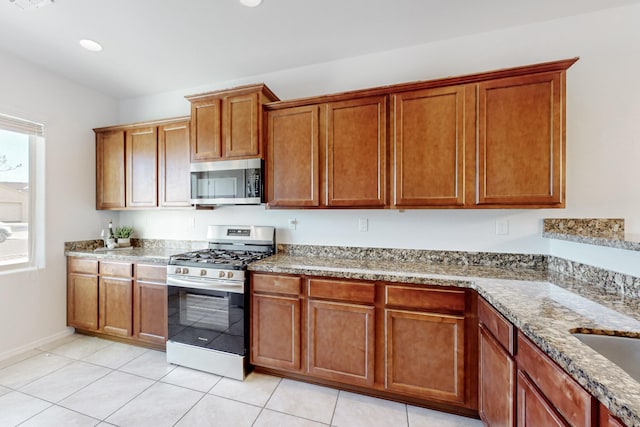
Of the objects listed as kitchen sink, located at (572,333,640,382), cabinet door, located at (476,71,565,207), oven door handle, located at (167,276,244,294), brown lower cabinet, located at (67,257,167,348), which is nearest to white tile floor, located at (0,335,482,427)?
brown lower cabinet, located at (67,257,167,348)

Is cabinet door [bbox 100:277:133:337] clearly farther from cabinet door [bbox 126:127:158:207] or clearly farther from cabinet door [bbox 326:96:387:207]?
cabinet door [bbox 326:96:387:207]

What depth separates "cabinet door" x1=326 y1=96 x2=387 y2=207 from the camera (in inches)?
83.9

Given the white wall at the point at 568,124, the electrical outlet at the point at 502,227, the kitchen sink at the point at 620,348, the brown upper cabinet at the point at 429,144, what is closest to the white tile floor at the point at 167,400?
the kitchen sink at the point at 620,348

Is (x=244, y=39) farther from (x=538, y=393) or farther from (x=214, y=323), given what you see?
(x=538, y=393)

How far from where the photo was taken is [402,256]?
2385 mm

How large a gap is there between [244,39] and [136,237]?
2689 mm

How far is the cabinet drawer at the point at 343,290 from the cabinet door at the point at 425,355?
0.58 feet

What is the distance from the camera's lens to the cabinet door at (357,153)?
2.13 metres

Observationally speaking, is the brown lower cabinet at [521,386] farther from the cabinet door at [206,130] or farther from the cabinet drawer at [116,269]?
the cabinet drawer at [116,269]

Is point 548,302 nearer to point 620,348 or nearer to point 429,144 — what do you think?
point 620,348

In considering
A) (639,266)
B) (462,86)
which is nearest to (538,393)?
(639,266)

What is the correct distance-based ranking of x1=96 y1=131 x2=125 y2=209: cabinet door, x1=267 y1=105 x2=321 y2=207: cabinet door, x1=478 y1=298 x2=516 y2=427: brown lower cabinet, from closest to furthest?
x1=478 y1=298 x2=516 y2=427: brown lower cabinet, x1=267 y1=105 x2=321 y2=207: cabinet door, x1=96 y1=131 x2=125 y2=209: cabinet door

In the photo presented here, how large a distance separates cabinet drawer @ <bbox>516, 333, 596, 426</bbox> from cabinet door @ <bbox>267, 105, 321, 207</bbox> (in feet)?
5.35

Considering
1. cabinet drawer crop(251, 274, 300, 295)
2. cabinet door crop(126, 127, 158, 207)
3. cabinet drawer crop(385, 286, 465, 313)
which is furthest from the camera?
cabinet door crop(126, 127, 158, 207)
